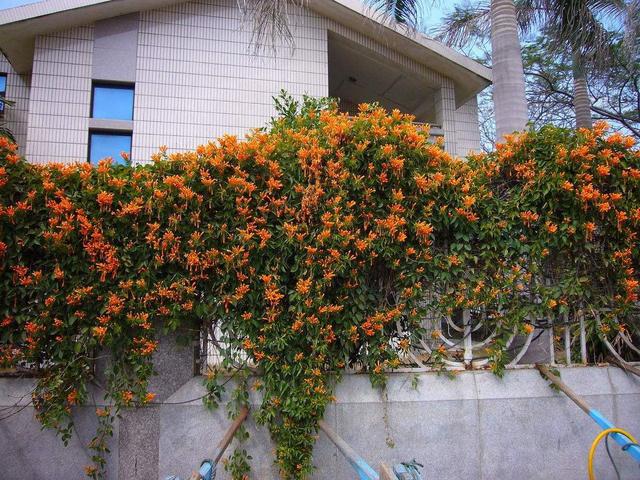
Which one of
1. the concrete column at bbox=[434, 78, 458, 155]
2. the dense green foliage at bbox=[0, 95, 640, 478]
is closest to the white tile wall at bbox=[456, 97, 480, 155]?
the concrete column at bbox=[434, 78, 458, 155]

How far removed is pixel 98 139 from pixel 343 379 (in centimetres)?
785

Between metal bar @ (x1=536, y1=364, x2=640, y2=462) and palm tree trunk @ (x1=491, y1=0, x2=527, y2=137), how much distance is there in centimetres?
405

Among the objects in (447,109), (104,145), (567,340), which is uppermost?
(447,109)

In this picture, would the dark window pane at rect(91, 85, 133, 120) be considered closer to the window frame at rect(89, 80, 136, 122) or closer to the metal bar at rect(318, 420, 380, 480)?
the window frame at rect(89, 80, 136, 122)

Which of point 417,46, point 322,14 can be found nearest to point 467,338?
point 417,46

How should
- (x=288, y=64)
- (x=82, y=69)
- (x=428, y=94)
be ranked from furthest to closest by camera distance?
(x=428, y=94) → (x=288, y=64) → (x=82, y=69)

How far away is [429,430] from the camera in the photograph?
4.24m

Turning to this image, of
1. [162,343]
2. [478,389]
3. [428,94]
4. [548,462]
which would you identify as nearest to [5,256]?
[162,343]

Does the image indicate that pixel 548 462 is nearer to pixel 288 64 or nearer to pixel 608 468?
pixel 608 468

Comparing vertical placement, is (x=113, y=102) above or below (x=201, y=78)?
below

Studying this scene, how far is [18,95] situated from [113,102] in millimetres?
2561

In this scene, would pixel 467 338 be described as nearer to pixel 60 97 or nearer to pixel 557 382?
pixel 557 382

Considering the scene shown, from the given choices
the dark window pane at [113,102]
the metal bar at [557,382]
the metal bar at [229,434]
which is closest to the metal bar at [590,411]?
the metal bar at [557,382]

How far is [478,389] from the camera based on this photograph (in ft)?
14.3
